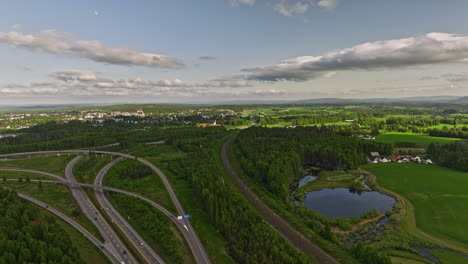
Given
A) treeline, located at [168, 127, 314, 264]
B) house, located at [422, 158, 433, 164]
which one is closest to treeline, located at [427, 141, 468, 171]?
house, located at [422, 158, 433, 164]

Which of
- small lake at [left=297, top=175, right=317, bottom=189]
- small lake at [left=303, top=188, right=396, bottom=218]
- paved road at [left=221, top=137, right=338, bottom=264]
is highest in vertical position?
paved road at [left=221, top=137, right=338, bottom=264]

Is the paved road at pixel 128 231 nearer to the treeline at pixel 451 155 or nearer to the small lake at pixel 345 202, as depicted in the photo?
the small lake at pixel 345 202

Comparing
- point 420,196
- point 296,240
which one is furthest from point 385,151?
point 296,240

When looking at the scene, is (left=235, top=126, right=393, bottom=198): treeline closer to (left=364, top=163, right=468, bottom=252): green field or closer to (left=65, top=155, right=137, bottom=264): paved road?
(left=364, top=163, right=468, bottom=252): green field

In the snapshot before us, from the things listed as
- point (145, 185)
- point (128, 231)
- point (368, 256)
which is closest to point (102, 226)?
point (128, 231)

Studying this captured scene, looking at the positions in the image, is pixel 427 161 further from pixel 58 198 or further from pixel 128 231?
pixel 58 198

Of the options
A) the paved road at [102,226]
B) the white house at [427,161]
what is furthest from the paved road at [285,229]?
the white house at [427,161]

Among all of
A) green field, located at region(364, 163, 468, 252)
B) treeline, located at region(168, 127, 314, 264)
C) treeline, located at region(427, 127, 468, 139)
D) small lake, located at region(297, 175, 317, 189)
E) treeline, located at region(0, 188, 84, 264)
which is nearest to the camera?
treeline, located at region(0, 188, 84, 264)
